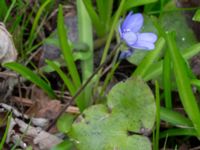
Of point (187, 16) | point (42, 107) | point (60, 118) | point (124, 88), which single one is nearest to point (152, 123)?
point (124, 88)

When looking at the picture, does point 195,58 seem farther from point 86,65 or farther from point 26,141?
point 26,141

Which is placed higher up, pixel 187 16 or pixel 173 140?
pixel 187 16

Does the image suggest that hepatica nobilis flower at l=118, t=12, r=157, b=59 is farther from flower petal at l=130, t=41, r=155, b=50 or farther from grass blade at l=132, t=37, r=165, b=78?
grass blade at l=132, t=37, r=165, b=78

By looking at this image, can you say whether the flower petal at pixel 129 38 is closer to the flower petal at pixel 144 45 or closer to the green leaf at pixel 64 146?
the flower petal at pixel 144 45

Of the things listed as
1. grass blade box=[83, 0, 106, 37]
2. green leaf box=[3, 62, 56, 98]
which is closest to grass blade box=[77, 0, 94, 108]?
grass blade box=[83, 0, 106, 37]

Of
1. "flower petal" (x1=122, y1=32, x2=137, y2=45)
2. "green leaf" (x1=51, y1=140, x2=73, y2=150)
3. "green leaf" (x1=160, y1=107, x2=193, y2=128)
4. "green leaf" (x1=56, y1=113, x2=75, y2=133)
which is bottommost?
"green leaf" (x1=51, y1=140, x2=73, y2=150)

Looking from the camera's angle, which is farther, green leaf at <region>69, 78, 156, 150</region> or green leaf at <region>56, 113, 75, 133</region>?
green leaf at <region>56, 113, 75, 133</region>

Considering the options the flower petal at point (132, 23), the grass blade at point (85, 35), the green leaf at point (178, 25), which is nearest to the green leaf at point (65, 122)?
the grass blade at point (85, 35)
